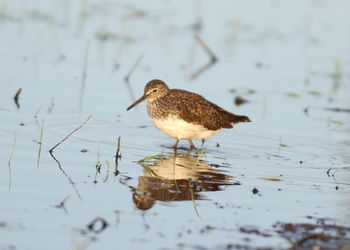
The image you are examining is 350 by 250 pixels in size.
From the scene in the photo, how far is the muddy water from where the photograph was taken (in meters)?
6.82

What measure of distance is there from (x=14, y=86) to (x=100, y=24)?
20.0 ft

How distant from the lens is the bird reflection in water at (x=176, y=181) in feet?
25.3

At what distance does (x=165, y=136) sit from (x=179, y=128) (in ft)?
3.22

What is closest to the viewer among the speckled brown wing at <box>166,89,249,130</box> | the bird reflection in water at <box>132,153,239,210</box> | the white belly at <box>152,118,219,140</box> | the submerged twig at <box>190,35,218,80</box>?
the bird reflection in water at <box>132,153,239,210</box>

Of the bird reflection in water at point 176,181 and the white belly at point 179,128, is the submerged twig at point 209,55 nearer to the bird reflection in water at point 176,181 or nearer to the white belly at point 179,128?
the white belly at point 179,128

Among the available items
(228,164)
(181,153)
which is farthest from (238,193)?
(181,153)

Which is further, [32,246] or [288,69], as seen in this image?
[288,69]

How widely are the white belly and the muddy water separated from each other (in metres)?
0.22

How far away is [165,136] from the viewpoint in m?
11.1

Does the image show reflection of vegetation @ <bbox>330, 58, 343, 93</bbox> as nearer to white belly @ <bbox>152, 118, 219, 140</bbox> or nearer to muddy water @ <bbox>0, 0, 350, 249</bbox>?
muddy water @ <bbox>0, 0, 350, 249</bbox>

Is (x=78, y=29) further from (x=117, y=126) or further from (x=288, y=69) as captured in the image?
(x=117, y=126)

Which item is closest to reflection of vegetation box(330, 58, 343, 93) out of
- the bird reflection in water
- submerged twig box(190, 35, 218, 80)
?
submerged twig box(190, 35, 218, 80)

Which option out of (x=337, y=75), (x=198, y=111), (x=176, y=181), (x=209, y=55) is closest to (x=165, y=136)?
(x=198, y=111)

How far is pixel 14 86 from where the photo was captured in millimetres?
12336
